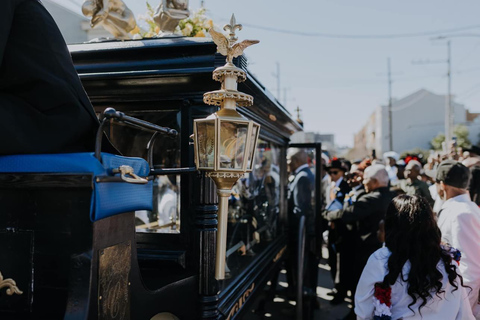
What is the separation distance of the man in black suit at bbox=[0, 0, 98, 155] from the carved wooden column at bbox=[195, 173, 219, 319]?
771 millimetres

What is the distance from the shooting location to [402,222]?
2158mm

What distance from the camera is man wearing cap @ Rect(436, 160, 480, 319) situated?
2582mm

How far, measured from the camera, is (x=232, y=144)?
59.3 inches

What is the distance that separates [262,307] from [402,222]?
2.86 metres

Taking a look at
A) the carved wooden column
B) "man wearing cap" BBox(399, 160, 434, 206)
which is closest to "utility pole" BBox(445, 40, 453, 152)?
"man wearing cap" BBox(399, 160, 434, 206)

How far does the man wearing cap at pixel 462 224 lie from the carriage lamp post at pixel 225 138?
5.96 ft

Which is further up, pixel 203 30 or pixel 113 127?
pixel 203 30

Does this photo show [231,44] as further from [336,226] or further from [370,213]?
[336,226]

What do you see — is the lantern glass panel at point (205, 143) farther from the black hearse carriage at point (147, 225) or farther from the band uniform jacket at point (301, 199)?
the band uniform jacket at point (301, 199)

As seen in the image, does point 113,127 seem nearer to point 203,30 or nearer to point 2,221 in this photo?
point 203,30

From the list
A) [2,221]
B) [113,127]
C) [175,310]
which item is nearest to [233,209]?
[113,127]

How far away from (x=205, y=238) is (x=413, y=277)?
42.3 inches

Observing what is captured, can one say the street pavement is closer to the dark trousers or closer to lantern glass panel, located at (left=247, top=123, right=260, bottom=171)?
the dark trousers

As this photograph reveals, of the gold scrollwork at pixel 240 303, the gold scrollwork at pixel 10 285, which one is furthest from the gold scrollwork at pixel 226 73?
the gold scrollwork at pixel 240 303
